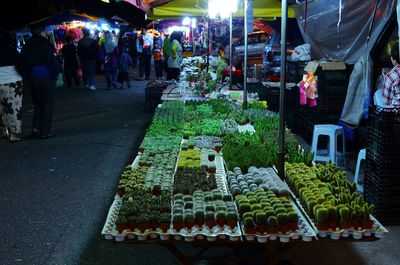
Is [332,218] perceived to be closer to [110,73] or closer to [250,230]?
[250,230]

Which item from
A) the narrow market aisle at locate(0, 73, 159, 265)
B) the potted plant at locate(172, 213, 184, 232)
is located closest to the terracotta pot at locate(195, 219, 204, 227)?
the potted plant at locate(172, 213, 184, 232)

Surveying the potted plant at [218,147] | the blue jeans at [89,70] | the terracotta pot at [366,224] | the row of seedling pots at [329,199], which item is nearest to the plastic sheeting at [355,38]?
the potted plant at [218,147]

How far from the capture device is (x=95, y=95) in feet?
55.4

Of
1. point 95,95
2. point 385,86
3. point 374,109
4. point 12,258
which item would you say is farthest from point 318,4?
point 95,95

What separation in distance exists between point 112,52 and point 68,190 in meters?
12.6

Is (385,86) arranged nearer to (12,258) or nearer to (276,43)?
(12,258)

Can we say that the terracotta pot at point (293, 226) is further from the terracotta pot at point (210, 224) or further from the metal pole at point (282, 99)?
the metal pole at point (282, 99)

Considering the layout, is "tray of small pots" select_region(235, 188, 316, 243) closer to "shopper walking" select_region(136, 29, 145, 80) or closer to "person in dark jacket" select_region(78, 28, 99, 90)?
"person in dark jacket" select_region(78, 28, 99, 90)

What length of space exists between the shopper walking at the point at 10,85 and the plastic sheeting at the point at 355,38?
587 centimetres

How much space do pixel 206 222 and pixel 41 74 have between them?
711 centimetres

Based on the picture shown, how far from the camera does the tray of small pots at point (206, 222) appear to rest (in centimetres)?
334

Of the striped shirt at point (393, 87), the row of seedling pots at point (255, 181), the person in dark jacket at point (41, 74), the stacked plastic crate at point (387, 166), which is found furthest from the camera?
the person in dark jacket at point (41, 74)

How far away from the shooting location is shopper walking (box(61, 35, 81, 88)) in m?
18.8

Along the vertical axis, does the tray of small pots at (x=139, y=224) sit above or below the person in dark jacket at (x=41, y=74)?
below
